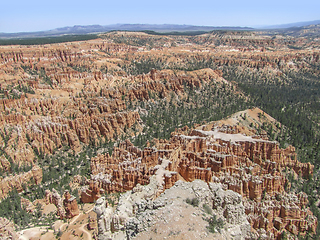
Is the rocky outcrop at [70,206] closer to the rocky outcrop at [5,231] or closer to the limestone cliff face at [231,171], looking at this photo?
the limestone cliff face at [231,171]

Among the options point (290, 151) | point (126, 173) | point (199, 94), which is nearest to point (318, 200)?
point (290, 151)

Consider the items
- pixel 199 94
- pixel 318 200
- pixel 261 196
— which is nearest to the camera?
pixel 261 196

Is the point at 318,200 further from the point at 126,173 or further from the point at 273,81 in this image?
the point at 273,81

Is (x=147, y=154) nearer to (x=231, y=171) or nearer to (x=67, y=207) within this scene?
(x=231, y=171)

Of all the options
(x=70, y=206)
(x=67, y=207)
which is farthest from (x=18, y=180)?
(x=70, y=206)

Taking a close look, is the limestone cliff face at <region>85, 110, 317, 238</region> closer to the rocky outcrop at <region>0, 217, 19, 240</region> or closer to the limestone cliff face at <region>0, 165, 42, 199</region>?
the limestone cliff face at <region>0, 165, 42, 199</region>
